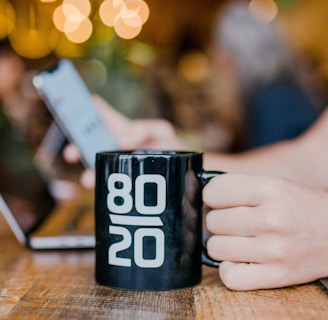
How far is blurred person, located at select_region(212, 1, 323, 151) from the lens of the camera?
2189 millimetres

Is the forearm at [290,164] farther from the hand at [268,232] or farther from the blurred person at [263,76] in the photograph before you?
the blurred person at [263,76]

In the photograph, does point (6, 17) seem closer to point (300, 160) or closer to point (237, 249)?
point (300, 160)

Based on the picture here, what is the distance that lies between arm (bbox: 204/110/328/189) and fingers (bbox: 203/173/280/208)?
51 cm

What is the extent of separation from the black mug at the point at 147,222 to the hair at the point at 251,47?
1.78 metres

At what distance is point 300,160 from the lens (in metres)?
1.15

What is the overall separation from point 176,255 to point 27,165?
2.12 feet

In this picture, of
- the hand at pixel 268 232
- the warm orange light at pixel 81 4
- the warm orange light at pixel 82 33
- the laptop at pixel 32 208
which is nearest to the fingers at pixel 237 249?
the hand at pixel 268 232

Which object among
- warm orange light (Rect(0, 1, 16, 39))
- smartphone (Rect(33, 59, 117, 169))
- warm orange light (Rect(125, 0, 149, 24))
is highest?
warm orange light (Rect(125, 0, 149, 24))

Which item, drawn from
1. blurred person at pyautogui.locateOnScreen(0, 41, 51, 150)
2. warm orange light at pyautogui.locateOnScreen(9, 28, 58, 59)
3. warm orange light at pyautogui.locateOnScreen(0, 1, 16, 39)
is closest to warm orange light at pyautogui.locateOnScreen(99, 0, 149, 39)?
warm orange light at pyautogui.locateOnScreen(9, 28, 58, 59)

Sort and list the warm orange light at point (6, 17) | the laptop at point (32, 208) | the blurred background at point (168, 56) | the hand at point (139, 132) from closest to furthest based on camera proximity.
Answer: the laptop at point (32, 208)
the hand at point (139, 132)
the blurred background at point (168, 56)
the warm orange light at point (6, 17)

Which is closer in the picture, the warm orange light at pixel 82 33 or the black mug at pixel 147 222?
the black mug at pixel 147 222

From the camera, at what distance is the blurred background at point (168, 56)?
7.89 ft

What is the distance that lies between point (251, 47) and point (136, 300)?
1.95m

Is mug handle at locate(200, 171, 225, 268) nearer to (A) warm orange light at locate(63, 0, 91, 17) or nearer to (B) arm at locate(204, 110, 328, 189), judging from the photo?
(B) arm at locate(204, 110, 328, 189)
